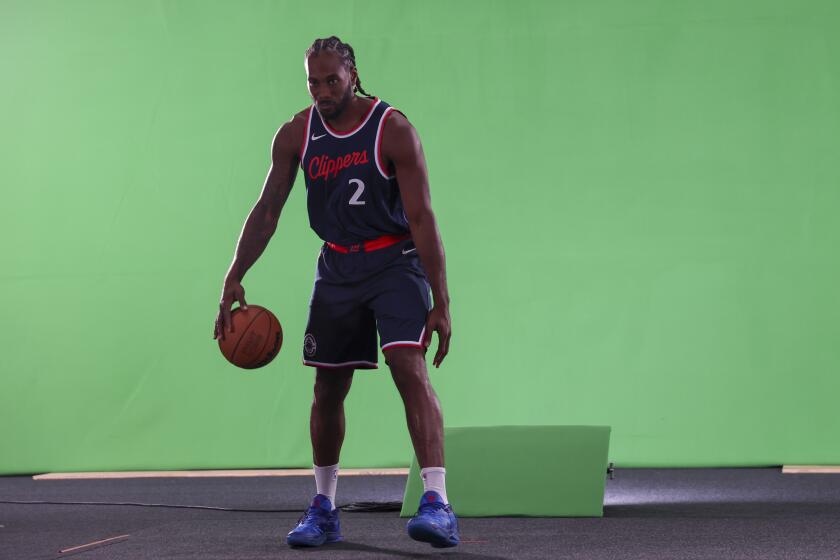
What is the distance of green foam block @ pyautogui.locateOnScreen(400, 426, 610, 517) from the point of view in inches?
138

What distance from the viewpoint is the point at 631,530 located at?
3.06m

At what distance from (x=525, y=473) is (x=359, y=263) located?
1178 mm

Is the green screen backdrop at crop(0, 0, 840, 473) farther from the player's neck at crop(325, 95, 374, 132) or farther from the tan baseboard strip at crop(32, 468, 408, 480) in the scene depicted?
the player's neck at crop(325, 95, 374, 132)

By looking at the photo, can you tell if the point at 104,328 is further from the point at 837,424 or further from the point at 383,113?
the point at 837,424

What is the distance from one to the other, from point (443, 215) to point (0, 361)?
7.83 feet

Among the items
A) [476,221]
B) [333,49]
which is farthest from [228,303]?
[476,221]

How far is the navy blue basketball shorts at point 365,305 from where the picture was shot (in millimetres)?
2746

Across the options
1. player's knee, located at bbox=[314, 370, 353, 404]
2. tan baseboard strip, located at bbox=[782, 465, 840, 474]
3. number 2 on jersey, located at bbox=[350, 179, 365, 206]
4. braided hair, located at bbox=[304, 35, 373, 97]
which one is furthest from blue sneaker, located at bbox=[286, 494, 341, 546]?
tan baseboard strip, located at bbox=[782, 465, 840, 474]

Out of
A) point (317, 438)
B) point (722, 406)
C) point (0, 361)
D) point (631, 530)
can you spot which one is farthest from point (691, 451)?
point (0, 361)

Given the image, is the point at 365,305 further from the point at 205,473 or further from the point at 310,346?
the point at 205,473

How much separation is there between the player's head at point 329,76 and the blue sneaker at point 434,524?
1004 millimetres

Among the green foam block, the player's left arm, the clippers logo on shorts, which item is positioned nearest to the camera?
the player's left arm

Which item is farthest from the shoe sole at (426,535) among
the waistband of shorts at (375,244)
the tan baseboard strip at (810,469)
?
the tan baseboard strip at (810,469)

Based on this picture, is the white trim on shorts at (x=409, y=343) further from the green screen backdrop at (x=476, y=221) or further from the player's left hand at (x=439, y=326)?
the green screen backdrop at (x=476, y=221)
